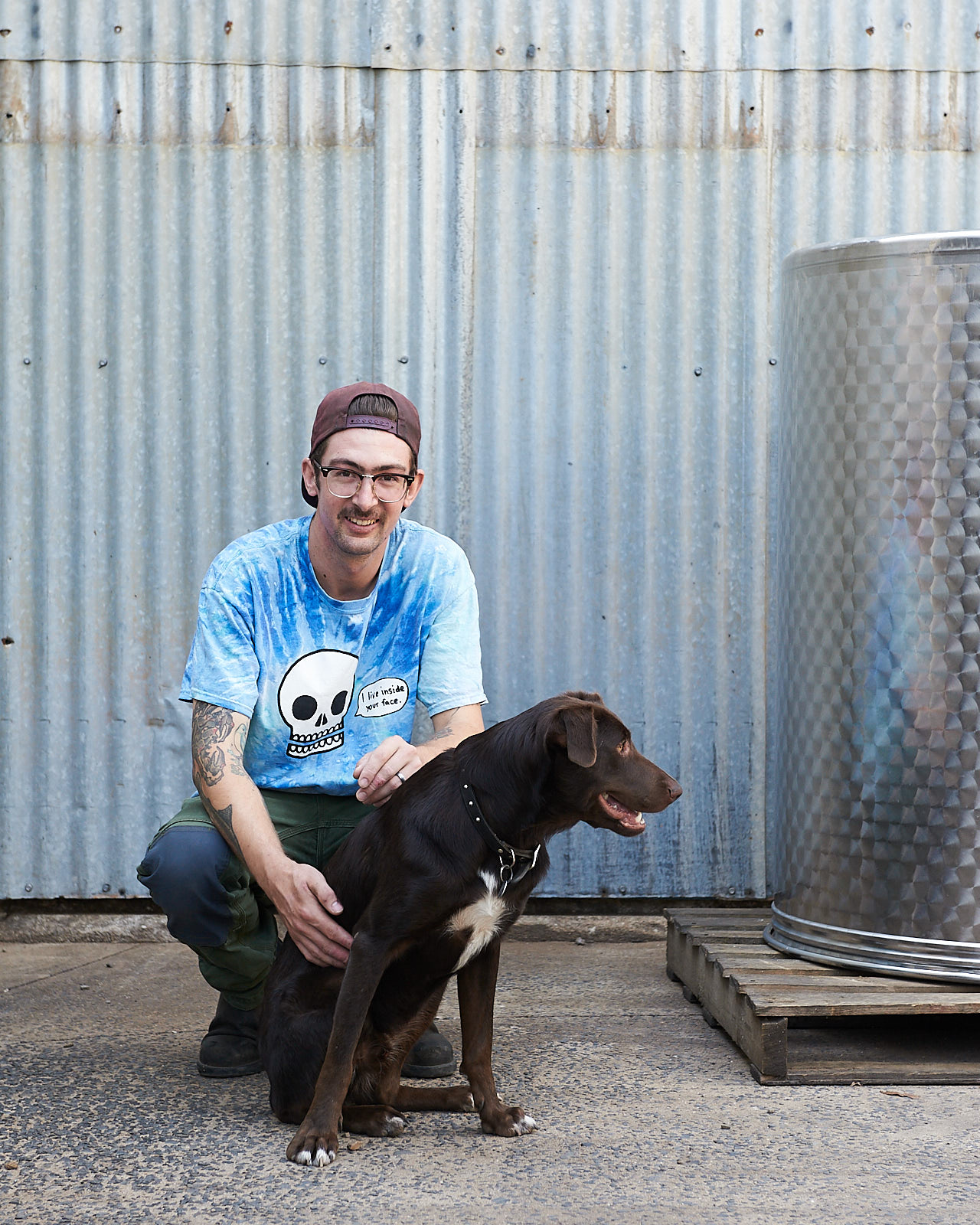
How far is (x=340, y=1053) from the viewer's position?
236cm

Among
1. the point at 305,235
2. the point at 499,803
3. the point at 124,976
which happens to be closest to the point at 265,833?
the point at 499,803

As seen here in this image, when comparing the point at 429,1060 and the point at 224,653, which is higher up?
the point at 224,653

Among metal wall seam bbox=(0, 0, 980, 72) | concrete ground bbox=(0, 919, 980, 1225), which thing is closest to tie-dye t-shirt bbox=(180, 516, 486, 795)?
concrete ground bbox=(0, 919, 980, 1225)

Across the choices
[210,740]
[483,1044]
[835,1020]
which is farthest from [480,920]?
[835,1020]

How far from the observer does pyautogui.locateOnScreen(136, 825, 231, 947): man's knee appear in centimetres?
276

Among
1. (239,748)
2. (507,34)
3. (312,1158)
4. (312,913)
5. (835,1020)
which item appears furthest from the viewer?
(507,34)

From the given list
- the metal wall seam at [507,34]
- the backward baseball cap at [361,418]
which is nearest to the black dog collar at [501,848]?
the backward baseball cap at [361,418]

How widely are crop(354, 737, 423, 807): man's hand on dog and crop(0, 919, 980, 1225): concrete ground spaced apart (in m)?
0.72

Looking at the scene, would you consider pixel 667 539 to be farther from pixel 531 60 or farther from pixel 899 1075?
pixel 899 1075

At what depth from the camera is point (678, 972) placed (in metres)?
3.67

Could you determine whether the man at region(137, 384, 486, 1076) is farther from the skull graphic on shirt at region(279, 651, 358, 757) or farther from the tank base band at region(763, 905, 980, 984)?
the tank base band at region(763, 905, 980, 984)

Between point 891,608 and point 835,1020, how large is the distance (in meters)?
1.05

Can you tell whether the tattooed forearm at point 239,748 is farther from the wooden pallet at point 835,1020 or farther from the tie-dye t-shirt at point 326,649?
the wooden pallet at point 835,1020

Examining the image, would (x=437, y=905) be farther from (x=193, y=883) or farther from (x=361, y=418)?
(x=361, y=418)
